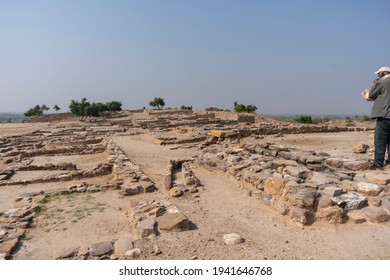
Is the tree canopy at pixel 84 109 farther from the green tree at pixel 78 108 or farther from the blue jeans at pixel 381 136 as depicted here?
the blue jeans at pixel 381 136

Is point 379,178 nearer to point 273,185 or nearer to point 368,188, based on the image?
point 368,188

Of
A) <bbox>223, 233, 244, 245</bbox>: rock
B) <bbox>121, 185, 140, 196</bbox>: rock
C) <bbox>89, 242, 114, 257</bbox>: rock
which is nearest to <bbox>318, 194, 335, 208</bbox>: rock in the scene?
<bbox>223, 233, 244, 245</bbox>: rock

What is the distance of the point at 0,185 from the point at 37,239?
4699 millimetres

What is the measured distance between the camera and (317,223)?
4340 millimetres

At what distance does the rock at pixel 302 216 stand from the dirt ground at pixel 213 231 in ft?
0.26

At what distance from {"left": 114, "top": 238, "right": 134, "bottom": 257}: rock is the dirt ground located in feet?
0.84

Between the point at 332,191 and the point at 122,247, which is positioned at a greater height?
the point at 332,191

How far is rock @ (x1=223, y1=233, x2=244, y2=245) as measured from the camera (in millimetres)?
3914

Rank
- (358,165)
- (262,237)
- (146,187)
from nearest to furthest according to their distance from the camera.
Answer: (262,237)
(358,165)
(146,187)

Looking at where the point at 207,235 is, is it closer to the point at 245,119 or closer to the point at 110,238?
the point at 110,238

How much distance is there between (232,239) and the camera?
12.9 feet

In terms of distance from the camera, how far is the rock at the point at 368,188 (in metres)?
4.73

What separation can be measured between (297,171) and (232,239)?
235 centimetres

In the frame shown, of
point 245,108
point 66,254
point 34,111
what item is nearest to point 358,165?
point 66,254
